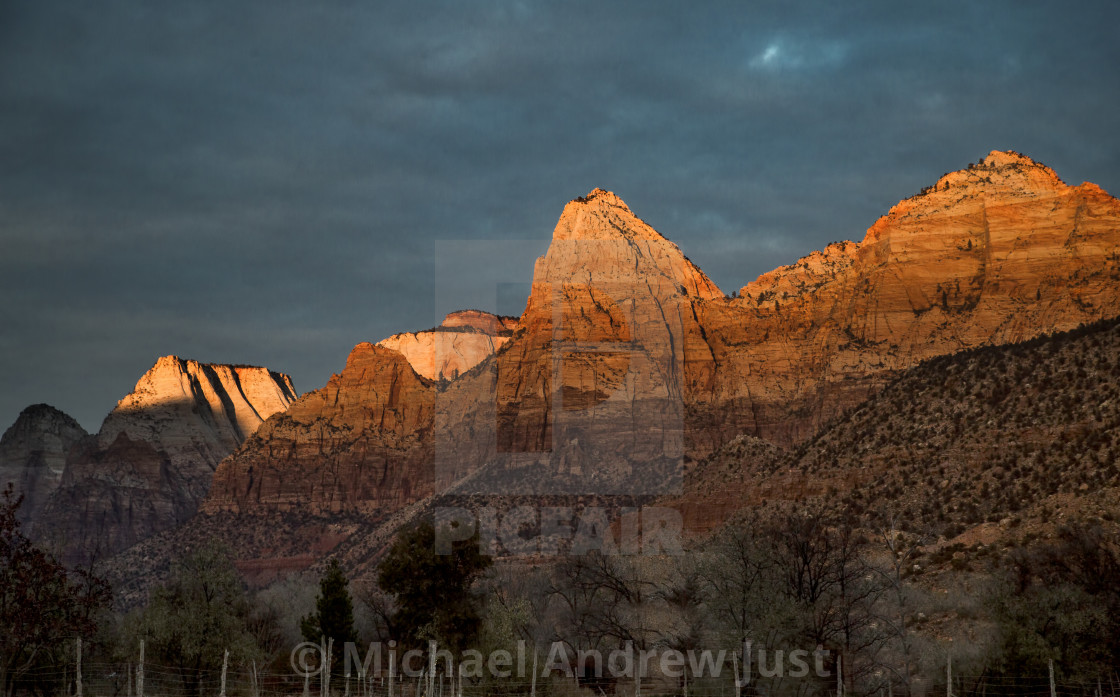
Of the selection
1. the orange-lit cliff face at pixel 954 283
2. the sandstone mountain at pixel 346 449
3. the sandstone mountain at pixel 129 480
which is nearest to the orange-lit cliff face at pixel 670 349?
the orange-lit cliff face at pixel 954 283

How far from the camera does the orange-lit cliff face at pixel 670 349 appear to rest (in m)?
94.1

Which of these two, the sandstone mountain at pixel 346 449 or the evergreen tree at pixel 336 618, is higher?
the sandstone mountain at pixel 346 449

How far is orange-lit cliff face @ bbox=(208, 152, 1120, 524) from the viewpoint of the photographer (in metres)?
94.1

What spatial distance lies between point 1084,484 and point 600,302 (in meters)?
84.2

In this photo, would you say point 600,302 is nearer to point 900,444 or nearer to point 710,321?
point 710,321

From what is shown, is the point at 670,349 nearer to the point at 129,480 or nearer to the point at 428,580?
the point at 428,580

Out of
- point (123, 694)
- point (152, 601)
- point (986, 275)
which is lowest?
point (123, 694)

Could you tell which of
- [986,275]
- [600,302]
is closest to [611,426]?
[600,302]

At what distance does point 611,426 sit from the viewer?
11081 cm

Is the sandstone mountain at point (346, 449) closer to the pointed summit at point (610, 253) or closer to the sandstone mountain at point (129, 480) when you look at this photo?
the sandstone mountain at point (129, 480)

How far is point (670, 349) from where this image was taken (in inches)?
4843

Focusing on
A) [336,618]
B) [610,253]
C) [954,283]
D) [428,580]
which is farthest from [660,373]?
[336,618]

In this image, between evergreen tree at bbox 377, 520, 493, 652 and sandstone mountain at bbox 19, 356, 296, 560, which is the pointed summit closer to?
sandstone mountain at bbox 19, 356, 296, 560

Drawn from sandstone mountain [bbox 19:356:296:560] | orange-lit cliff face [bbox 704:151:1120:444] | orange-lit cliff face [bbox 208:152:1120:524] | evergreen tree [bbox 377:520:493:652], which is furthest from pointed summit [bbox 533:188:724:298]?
evergreen tree [bbox 377:520:493:652]
